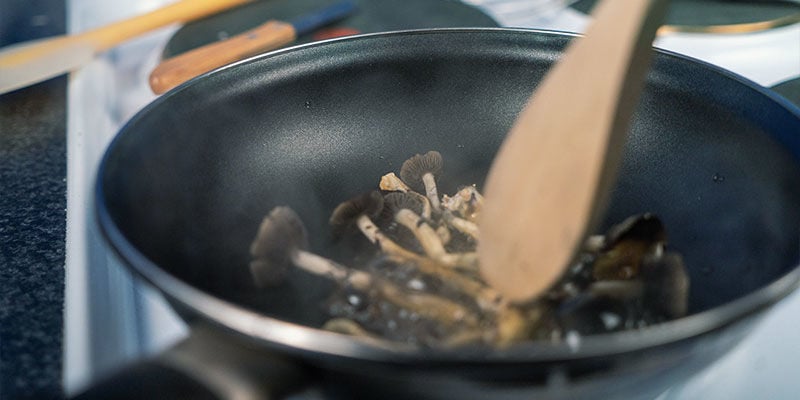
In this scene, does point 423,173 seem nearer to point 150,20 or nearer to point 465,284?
point 465,284

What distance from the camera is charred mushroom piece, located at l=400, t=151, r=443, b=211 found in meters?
0.75

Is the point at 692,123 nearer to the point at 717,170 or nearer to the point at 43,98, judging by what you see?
the point at 717,170

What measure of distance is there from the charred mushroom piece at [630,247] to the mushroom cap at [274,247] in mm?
263

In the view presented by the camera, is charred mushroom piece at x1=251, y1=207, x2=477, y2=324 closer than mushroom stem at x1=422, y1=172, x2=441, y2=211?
Yes

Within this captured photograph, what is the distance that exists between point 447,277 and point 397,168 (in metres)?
0.19

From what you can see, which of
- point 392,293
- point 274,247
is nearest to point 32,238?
point 274,247

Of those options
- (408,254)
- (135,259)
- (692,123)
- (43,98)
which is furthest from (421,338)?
(43,98)

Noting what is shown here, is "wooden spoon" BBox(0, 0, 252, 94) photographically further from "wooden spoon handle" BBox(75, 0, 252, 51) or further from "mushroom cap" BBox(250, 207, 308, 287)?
"mushroom cap" BBox(250, 207, 308, 287)

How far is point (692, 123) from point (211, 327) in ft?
1.58

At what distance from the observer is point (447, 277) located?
0.62 meters

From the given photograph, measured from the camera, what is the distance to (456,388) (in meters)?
0.39

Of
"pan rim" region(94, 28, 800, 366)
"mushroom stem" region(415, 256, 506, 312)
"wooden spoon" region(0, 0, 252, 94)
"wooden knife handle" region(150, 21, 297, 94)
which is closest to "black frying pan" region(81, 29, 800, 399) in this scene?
"pan rim" region(94, 28, 800, 366)

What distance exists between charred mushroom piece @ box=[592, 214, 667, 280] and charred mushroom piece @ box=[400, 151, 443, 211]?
7.7 inches

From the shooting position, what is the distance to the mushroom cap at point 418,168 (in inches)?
29.9
